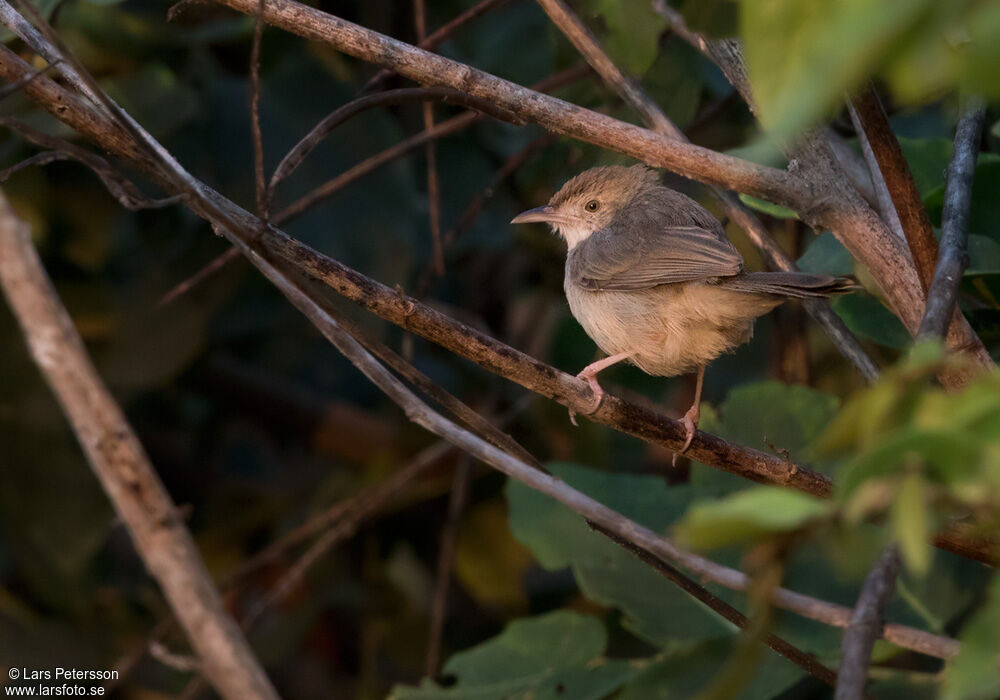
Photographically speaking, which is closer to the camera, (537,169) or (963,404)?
(963,404)

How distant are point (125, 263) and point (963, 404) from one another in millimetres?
4443

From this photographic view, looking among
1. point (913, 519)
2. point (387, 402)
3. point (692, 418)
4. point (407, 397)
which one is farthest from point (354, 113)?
point (387, 402)

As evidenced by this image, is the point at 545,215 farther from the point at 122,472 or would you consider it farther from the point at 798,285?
the point at 122,472

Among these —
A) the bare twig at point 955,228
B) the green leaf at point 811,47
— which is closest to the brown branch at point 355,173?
the bare twig at point 955,228

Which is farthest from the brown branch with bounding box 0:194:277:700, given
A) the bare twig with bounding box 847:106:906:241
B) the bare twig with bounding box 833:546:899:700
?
the bare twig with bounding box 847:106:906:241

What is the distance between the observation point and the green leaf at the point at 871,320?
2.99 meters

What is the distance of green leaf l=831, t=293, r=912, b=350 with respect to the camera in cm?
299

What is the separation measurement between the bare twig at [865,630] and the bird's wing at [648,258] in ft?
6.21

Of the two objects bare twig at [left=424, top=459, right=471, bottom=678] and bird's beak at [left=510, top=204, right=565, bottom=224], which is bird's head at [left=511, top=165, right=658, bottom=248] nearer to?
bird's beak at [left=510, top=204, right=565, bottom=224]

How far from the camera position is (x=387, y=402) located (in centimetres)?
546

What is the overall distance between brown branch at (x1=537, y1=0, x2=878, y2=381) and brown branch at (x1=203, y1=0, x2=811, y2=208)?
511 millimetres

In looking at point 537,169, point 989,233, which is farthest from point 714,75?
point 989,233

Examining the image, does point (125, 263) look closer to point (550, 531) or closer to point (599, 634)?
point (550, 531)

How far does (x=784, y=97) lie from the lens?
0.82 m
